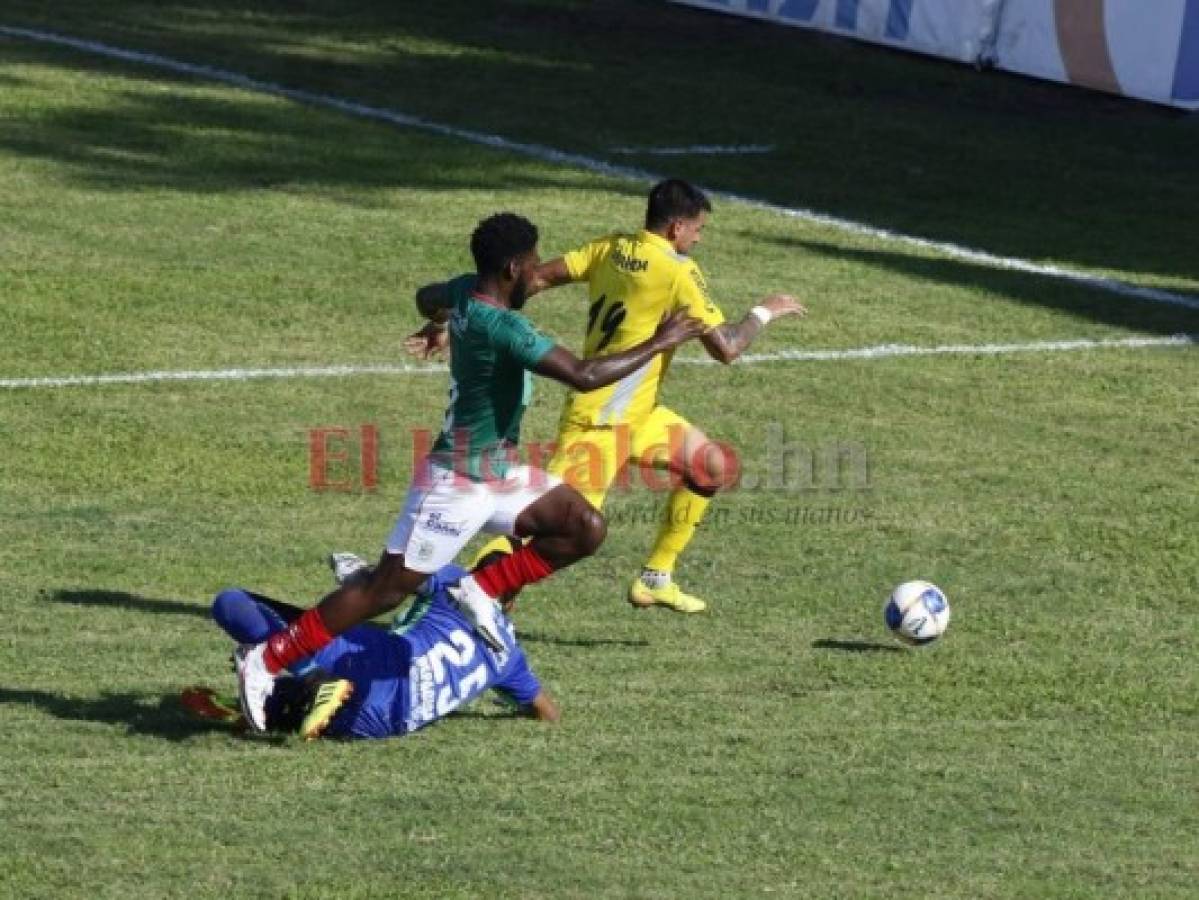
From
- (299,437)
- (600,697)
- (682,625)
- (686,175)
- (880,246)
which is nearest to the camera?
(600,697)

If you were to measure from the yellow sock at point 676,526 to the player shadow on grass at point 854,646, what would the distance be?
97 cm

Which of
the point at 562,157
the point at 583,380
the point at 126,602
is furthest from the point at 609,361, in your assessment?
the point at 562,157

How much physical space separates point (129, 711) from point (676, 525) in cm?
321

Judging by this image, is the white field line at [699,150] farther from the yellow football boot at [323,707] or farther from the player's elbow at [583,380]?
the yellow football boot at [323,707]

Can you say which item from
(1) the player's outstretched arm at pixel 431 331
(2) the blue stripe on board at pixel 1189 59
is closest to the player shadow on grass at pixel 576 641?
(1) the player's outstretched arm at pixel 431 331

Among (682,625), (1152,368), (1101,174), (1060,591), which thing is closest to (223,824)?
(682,625)

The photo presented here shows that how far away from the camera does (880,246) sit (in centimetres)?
2109

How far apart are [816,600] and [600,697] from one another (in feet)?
6.58

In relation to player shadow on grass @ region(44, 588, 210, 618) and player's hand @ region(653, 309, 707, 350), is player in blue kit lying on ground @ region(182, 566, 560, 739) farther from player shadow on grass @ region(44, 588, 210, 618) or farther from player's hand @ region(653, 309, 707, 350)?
player shadow on grass @ region(44, 588, 210, 618)

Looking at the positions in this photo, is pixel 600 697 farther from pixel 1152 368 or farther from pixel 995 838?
pixel 1152 368

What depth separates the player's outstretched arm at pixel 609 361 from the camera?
10109 mm

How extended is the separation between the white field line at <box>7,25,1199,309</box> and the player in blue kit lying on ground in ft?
35.1

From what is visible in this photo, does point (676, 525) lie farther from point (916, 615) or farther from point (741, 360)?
point (741, 360)

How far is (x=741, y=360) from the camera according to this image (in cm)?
1745
